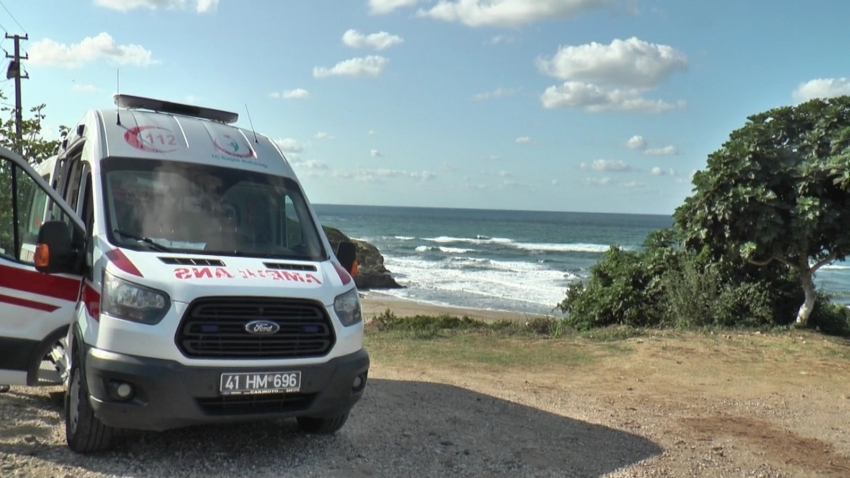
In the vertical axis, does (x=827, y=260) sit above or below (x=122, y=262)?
below

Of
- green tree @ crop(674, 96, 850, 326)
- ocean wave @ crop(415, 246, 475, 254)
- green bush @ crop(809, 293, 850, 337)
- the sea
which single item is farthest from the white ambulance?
ocean wave @ crop(415, 246, 475, 254)

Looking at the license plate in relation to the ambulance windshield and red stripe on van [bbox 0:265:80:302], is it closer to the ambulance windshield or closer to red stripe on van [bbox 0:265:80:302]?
the ambulance windshield

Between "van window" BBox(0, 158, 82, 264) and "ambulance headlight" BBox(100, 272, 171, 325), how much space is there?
40.7 inches

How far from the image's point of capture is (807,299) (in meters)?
13.2

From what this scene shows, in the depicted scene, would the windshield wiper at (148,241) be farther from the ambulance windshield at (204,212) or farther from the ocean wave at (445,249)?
the ocean wave at (445,249)

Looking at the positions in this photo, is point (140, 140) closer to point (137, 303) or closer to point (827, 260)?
point (137, 303)

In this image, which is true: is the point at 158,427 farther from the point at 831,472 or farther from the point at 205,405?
the point at 831,472

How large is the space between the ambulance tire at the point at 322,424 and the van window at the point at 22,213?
218cm

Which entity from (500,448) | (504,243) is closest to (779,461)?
(500,448)

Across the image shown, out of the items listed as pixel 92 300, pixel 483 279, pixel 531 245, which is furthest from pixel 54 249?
pixel 531 245

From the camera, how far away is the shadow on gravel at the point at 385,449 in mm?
5465

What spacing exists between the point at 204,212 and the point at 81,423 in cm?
170

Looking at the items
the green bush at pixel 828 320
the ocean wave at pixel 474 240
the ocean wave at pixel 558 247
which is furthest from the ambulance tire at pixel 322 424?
the ocean wave at pixel 474 240

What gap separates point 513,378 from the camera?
973 cm
